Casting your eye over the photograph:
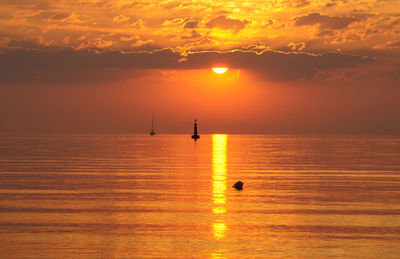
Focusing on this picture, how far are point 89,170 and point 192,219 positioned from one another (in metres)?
38.0

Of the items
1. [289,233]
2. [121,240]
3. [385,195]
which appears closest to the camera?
[121,240]

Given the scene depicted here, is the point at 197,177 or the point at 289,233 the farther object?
the point at 197,177

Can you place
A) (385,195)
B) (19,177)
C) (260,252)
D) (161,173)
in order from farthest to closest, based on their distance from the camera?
(161,173)
(19,177)
(385,195)
(260,252)

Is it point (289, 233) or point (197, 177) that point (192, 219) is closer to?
point (289, 233)

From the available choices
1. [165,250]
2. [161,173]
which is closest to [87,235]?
[165,250]

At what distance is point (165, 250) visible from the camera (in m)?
25.0

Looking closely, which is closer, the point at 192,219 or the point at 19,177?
the point at 192,219

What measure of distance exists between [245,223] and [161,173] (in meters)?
33.3

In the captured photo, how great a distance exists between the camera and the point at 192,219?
3269 centimetres

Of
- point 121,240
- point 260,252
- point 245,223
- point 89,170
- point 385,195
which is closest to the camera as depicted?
point 260,252

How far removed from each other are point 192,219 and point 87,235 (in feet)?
23.1

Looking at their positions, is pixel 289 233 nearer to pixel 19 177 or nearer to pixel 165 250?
pixel 165 250

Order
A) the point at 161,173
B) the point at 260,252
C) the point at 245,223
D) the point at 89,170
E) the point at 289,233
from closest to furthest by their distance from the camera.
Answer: the point at 260,252 → the point at 289,233 → the point at 245,223 → the point at 161,173 → the point at 89,170

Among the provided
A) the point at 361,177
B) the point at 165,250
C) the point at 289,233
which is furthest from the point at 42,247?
the point at 361,177
